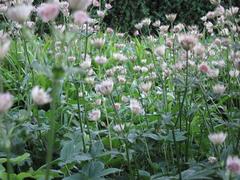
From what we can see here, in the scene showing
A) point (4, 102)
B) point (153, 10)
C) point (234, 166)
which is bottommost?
point (234, 166)

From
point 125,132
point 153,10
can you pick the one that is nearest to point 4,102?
point 125,132

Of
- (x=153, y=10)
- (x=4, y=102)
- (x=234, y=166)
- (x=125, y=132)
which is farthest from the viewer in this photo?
(x=153, y=10)

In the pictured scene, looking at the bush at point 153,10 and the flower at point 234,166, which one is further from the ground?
the bush at point 153,10

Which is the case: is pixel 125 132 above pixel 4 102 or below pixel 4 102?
below

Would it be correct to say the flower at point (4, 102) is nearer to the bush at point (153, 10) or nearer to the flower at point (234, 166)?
the flower at point (234, 166)

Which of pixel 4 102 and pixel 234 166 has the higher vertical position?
pixel 4 102

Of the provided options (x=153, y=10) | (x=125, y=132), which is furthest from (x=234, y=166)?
(x=153, y=10)

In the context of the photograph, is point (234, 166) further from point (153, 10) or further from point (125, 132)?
point (153, 10)

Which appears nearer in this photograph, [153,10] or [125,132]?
[125,132]

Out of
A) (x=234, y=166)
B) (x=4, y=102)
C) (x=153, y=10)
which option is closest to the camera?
(x=4, y=102)

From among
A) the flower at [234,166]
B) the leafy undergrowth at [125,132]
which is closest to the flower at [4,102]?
the leafy undergrowth at [125,132]

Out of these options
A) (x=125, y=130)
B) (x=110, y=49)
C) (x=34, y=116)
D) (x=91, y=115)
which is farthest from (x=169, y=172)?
(x=110, y=49)

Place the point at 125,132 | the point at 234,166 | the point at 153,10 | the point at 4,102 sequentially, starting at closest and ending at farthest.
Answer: the point at 4,102 → the point at 234,166 → the point at 125,132 → the point at 153,10

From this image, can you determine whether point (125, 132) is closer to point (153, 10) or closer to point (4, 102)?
point (4, 102)
